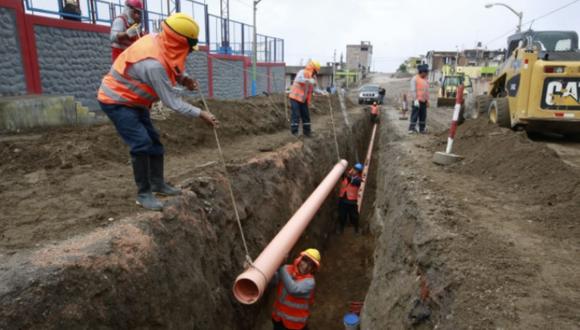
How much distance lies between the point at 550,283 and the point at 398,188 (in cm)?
343

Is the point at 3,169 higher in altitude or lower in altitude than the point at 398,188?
higher

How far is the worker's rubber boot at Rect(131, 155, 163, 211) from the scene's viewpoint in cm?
392

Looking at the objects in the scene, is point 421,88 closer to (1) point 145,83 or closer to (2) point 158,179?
(2) point 158,179

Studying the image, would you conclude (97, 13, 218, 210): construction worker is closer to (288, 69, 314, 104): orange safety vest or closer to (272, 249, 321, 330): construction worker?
(272, 249, 321, 330): construction worker

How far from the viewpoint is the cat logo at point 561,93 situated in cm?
780

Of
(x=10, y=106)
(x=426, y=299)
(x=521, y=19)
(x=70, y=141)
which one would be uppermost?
(x=521, y=19)

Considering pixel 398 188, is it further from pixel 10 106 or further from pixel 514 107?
pixel 10 106

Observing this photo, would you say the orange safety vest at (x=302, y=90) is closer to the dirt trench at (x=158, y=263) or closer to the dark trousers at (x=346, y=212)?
the dirt trench at (x=158, y=263)

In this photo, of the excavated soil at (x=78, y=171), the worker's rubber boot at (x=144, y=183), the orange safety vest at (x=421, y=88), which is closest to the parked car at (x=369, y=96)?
the orange safety vest at (x=421, y=88)

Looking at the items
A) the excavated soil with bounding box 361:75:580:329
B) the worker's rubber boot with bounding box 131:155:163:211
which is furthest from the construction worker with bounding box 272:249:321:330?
the worker's rubber boot with bounding box 131:155:163:211

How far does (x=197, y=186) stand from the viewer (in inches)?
194

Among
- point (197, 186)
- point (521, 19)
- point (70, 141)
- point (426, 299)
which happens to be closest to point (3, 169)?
point (70, 141)

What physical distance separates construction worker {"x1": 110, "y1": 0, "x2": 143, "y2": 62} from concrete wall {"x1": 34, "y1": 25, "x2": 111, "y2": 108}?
415 centimetres

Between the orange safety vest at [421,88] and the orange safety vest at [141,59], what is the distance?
779 centimetres
